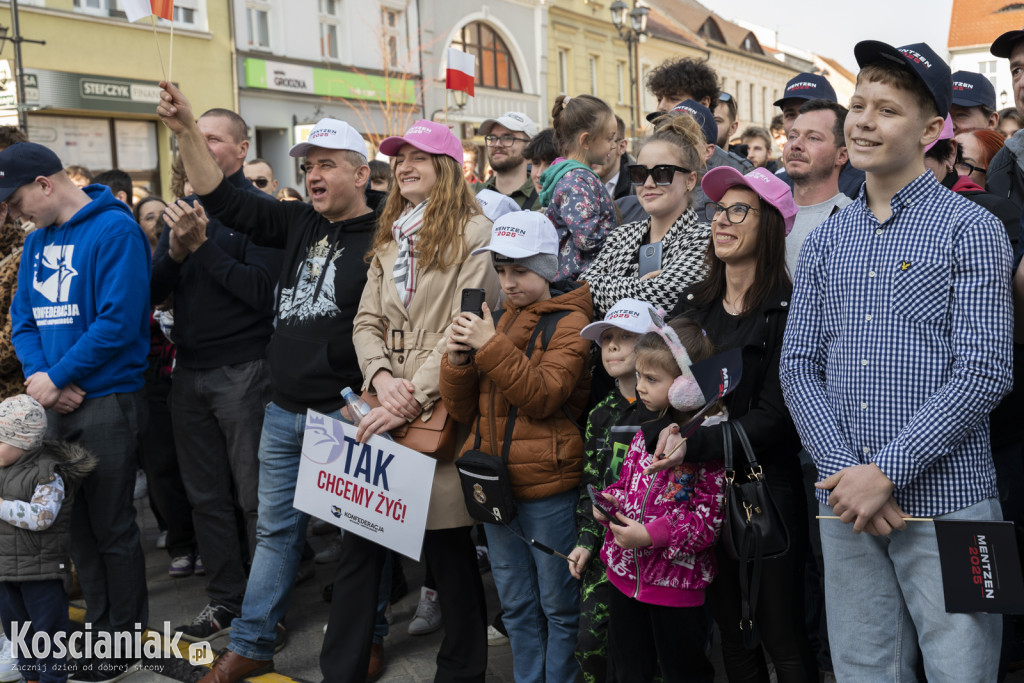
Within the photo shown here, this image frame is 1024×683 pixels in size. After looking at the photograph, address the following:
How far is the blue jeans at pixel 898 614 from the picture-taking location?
2.44m

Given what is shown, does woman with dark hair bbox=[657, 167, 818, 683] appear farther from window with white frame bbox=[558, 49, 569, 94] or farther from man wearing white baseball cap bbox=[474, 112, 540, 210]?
window with white frame bbox=[558, 49, 569, 94]

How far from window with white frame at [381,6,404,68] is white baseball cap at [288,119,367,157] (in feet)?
67.3

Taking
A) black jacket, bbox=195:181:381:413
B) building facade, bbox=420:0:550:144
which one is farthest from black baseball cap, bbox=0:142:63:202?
building facade, bbox=420:0:550:144

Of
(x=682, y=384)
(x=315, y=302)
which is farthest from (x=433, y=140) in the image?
(x=682, y=384)

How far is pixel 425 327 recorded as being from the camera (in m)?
3.84

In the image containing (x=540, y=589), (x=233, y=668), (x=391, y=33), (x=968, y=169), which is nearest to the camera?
(x=540, y=589)

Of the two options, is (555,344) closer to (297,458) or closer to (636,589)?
(636,589)

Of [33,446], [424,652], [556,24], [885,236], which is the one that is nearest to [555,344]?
[885,236]

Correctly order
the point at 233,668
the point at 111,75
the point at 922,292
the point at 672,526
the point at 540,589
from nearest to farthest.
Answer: the point at 922,292 → the point at 672,526 → the point at 540,589 → the point at 233,668 → the point at 111,75

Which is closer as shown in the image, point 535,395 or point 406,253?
point 535,395

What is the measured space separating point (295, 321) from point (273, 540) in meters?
1.01

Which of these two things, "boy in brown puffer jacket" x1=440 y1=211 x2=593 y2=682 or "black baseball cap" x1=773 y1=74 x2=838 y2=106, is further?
"black baseball cap" x1=773 y1=74 x2=838 y2=106

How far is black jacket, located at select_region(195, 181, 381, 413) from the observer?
405 centimetres

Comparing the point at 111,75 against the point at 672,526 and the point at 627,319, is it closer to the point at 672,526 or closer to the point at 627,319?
the point at 627,319
